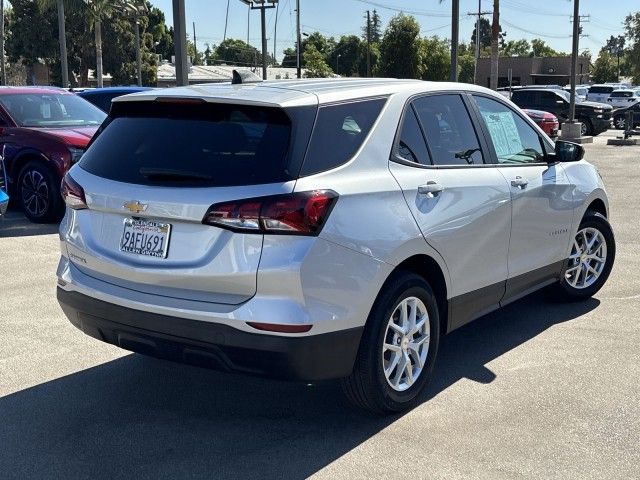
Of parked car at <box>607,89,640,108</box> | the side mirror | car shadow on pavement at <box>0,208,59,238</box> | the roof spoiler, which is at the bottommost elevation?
car shadow on pavement at <box>0,208,59,238</box>

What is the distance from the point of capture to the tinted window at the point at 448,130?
14.6 ft

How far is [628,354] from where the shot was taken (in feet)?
16.6

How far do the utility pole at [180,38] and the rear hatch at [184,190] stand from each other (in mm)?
6880

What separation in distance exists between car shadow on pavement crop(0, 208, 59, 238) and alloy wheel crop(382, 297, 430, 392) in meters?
6.42

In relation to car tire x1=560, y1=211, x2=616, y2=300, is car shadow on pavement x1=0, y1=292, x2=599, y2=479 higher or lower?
lower

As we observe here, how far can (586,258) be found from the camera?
6.23 m

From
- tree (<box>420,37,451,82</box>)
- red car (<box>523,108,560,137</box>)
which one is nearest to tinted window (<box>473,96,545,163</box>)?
red car (<box>523,108,560,137</box>)

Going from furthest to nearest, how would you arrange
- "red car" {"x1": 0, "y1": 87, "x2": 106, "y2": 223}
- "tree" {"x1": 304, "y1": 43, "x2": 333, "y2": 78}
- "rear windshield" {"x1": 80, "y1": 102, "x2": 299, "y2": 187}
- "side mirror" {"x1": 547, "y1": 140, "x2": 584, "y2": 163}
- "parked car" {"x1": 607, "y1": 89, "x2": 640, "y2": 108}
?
1. "tree" {"x1": 304, "y1": 43, "x2": 333, "y2": 78}
2. "parked car" {"x1": 607, "y1": 89, "x2": 640, "y2": 108}
3. "red car" {"x1": 0, "y1": 87, "x2": 106, "y2": 223}
4. "side mirror" {"x1": 547, "y1": 140, "x2": 584, "y2": 163}
5. "rear windshield" {"x1": 80, "y1": 102, "x2": 299, "y2": 187}

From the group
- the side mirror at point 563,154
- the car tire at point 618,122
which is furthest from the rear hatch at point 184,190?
the car tire at point 618,122

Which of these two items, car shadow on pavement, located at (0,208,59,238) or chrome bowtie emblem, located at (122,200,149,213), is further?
car shadow on pavement, located at (0,208,59,238)

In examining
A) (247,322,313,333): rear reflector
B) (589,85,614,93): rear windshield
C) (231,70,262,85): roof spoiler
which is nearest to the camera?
(247,322,313,333): rear reflector

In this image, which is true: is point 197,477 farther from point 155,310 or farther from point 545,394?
point 545,394

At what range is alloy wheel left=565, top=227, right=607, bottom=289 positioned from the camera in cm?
613

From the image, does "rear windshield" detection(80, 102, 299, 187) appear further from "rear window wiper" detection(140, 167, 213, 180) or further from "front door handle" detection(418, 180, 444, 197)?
"front door handle" detection(418, 180, 444, 197)
